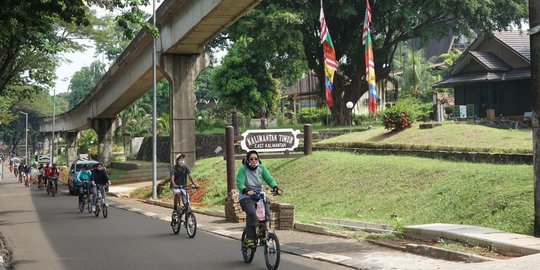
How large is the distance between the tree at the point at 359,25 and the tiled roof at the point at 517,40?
3.69ft

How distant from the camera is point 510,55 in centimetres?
4053

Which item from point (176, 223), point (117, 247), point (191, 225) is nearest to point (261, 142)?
point (176, 223)

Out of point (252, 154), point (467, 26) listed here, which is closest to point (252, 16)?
point (467, 26)

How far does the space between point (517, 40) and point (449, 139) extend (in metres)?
24.9

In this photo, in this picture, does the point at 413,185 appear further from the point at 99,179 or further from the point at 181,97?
the point at 181,97

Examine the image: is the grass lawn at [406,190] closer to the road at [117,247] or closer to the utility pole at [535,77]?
the utility pole at [535,77]

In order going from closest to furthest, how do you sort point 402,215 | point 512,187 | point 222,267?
point 222,267, point 512,187, point 402,215

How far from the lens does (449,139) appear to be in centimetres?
2108

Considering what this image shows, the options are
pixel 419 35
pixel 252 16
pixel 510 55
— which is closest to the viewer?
pixel 252 16

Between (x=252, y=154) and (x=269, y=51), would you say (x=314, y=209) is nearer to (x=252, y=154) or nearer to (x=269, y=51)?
(x=252, y=154)

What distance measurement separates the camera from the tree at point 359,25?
3897 cm

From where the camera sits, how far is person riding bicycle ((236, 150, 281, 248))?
33.9ft

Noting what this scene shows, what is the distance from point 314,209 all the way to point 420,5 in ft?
88.9

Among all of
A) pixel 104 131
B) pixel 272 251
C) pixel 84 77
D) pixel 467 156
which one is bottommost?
pixel 272 251
